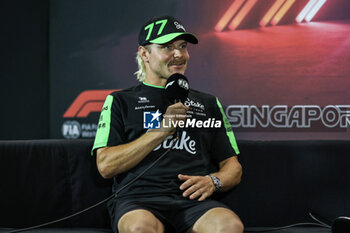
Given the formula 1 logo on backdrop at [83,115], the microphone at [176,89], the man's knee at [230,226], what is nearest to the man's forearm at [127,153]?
the microphone at [176,89]

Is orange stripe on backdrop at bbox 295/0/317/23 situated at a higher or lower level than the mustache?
higher

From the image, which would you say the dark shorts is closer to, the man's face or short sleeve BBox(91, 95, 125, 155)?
short sleeve BBox(91, 95, 125, 155)

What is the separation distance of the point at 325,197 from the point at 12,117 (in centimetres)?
268

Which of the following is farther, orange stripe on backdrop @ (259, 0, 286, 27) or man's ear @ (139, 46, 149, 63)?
orange stripe on backdrop @ (259, 0, 286, 27)

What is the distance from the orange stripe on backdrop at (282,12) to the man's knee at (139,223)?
264cm

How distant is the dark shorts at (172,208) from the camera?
4.53 feet

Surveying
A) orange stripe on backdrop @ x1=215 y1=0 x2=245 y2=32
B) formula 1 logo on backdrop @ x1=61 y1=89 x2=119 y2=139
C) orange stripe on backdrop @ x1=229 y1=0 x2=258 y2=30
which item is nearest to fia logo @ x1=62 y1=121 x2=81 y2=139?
formula 1 logo on backdrop @ x1=61 y1=89 x2=119 y2=139

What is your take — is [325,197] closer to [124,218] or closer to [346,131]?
[124,218]

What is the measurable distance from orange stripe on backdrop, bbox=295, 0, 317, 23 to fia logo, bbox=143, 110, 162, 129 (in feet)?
7.61

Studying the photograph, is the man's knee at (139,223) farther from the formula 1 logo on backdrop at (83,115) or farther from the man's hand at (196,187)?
the formula 1 logo on backdrop at (83,115)

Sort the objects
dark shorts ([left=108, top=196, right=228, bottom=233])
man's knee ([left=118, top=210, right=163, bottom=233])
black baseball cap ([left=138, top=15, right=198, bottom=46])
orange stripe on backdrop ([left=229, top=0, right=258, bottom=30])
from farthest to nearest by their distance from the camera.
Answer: orange stripe on backdrop ([left=229, top=0, right=258, bottom=30])
black baseball cap ([left=138, top=15, right=198, bottom=46])
dark shorts ([left=108, top=196, right=228, bottom=233])
man's knee ([left=118, top=210, right=163, bottom=233])

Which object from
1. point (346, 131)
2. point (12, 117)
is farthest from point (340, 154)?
point (12, 117)

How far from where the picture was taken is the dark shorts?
4.53 feet

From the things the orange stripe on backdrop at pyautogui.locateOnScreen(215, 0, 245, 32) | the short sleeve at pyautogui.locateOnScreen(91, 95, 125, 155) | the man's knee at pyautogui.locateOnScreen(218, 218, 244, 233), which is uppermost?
the orange stripe on backdrop at pyautogui.locateOnScreen(215, 0, 245, 32)
